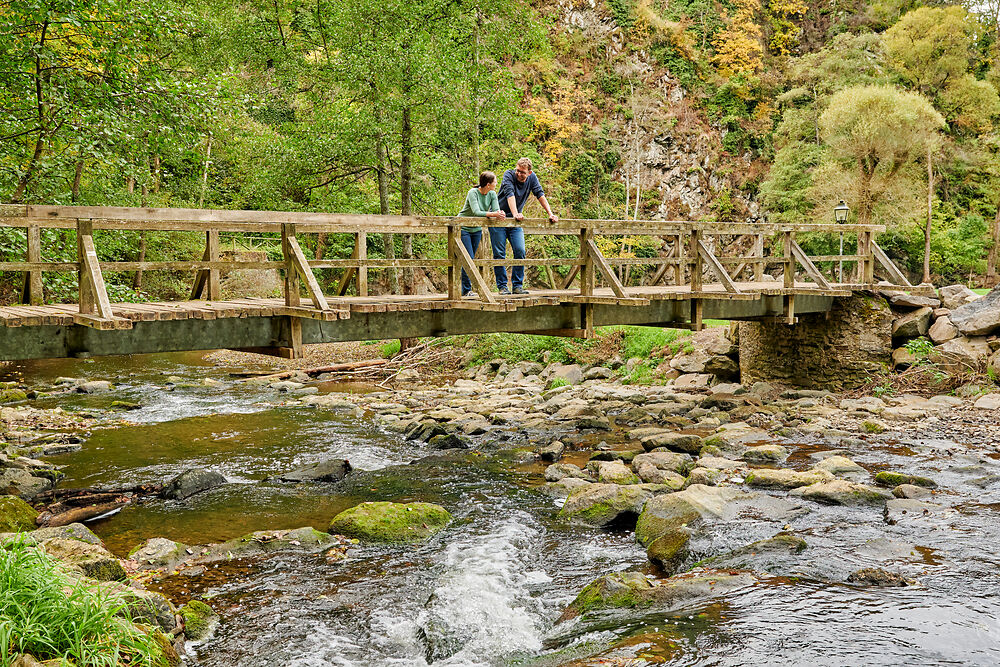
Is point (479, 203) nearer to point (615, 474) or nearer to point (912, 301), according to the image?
point (615, 474)

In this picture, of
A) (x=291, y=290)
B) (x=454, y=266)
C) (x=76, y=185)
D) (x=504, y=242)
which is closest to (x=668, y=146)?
(x=76, y=185)

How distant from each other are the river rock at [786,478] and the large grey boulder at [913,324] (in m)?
7.70

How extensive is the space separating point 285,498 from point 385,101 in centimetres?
1173

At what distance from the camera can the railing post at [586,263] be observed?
37.3 ft

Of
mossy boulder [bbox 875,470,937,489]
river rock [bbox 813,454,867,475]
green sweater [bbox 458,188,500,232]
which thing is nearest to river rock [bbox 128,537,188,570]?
green sweater [bbox 458,188,500,232]

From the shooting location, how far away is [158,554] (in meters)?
7.61

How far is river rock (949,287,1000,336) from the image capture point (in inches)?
610

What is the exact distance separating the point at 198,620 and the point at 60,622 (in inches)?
64.5

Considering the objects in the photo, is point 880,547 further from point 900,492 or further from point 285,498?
point 285,498

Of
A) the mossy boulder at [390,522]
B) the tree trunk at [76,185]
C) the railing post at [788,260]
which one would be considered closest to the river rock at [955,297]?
the railing post at [788,260]

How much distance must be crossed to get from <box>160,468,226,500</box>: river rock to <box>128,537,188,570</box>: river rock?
1827mm

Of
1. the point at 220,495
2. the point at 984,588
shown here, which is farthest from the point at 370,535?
the point at 984,588

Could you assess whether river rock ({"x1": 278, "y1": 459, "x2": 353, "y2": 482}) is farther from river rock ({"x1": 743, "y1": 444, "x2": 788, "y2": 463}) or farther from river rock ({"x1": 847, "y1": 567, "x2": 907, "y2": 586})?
river rock ({"x1": 847, "y1": 567, "x2": 907, "y2": 586})

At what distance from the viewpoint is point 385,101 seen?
18484 mm
